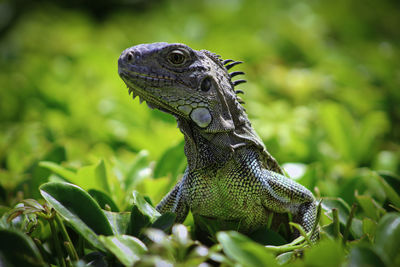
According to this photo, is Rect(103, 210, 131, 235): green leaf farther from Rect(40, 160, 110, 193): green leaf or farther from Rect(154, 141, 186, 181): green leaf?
Rect(154, 141, 186, 181): green leaf

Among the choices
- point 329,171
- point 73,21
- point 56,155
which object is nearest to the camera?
point 56,155

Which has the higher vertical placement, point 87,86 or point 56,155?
point 87,86

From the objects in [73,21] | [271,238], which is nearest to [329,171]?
[271,238]

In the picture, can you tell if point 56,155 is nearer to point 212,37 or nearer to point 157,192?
point 157,192

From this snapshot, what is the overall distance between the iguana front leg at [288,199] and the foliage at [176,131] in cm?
12

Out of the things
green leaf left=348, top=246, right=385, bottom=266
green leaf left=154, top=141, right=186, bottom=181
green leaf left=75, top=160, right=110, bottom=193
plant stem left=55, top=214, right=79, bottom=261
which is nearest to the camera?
green leaf left=348, top=246, right=385, bottom=266

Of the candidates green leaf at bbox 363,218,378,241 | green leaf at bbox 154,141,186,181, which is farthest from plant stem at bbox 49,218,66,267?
green leaf at bbox 363,218,378,241

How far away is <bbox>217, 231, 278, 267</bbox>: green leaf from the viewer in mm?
1434

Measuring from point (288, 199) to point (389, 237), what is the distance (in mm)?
550

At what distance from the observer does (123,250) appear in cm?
158

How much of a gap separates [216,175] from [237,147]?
0.64ft

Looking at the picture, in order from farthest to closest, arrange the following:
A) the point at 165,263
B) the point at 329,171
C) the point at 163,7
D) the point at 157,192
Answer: the point at 163,7 < the point at 329,171 < the point at 157,192 < the point at 165,263

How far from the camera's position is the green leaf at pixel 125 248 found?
1536 millimetres

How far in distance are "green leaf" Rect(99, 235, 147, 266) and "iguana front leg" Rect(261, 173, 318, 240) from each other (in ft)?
2.37
